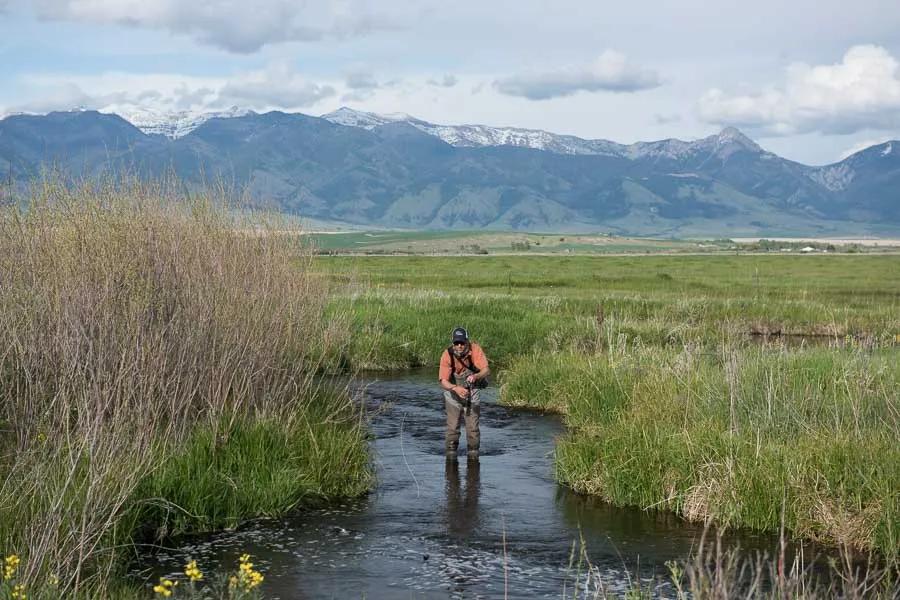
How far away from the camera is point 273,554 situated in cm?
1170

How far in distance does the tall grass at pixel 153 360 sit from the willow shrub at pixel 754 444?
3.80 m

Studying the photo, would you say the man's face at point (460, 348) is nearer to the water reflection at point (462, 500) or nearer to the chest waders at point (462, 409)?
the chest waders at point (462, 409)

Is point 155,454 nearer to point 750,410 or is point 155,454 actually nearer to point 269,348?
point 269,348

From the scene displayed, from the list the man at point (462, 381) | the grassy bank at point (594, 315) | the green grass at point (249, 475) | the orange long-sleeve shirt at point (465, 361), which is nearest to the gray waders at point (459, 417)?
the man at point (462, 381)

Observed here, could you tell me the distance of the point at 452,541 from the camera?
12.4 metres

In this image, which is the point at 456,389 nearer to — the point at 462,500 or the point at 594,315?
the point at 462,500

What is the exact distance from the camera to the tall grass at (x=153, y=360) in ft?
35.2

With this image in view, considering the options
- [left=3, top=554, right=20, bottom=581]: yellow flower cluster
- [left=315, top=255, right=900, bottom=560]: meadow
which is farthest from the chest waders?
[left=3, top=554, right=20, bottom=581]: yellow flower cluster

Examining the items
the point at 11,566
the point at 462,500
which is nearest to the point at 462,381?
the point at 462,500

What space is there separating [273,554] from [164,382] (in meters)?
2.64

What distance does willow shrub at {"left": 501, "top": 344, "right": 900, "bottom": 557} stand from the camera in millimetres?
12133

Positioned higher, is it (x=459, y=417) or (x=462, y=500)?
(x=459, y=417)

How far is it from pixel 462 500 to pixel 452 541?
182 cm

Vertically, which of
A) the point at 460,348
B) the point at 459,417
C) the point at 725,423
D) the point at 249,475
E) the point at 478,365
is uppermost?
the point at 460,348
